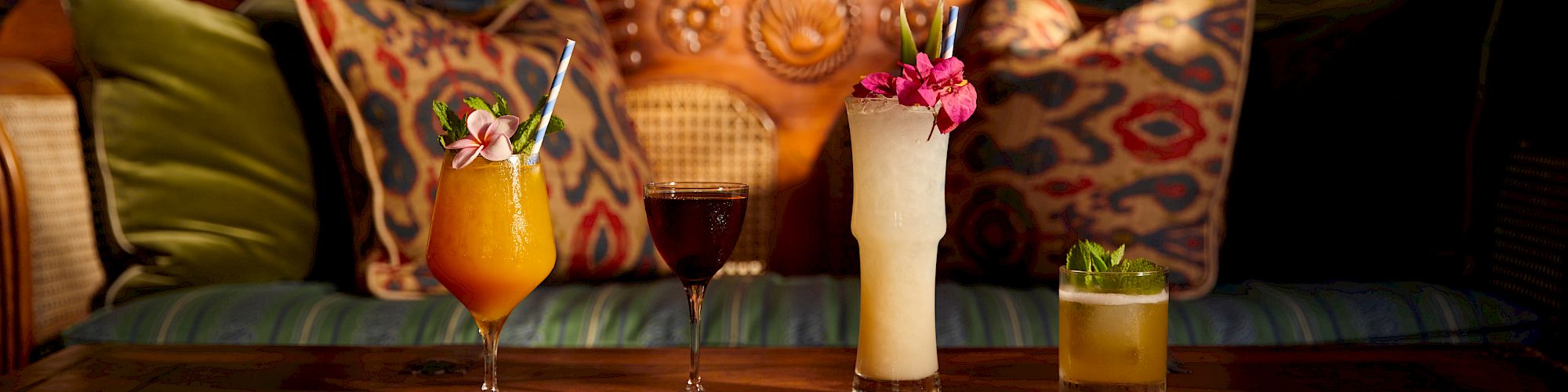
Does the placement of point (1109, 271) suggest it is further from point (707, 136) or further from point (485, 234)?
point (707, 136)

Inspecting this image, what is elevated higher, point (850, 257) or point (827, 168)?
point (827, 168)

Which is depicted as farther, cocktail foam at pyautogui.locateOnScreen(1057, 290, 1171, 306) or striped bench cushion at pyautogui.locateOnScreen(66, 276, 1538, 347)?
striped bench cushion at pyautogui.locateOnScreen(66, 276, 1538, 347)

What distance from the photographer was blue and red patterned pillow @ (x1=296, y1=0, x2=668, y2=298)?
1433mm

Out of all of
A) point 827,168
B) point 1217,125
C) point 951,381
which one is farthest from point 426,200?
point 1217,125

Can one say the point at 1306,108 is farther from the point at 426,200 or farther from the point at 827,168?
the point at 426,200

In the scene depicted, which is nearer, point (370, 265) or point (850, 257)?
point (370, 265)

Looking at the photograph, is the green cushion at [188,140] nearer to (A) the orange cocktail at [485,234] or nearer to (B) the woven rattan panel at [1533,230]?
(A) the orange cocktail at [485,234]

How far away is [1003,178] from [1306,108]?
1.75ft

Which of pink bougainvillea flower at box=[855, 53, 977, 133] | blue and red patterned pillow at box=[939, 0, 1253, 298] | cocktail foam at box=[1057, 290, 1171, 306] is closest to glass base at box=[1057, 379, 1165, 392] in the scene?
cocktail foam at box=[1057, 290, 1171, 306]

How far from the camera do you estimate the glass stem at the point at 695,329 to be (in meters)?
0.80

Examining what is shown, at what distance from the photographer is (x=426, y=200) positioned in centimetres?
145

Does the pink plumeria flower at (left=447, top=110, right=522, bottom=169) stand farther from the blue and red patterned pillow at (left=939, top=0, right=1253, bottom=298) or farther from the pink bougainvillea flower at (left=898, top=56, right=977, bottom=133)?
the blue and red patterned pillow at (left=939, top=0, right=1253, bottom=298)

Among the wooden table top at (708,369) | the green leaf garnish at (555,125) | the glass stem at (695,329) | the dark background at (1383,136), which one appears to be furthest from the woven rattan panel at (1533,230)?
the green leaf garnish at (555,125)

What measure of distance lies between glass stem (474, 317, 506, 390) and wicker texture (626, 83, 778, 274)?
3.24 ft
